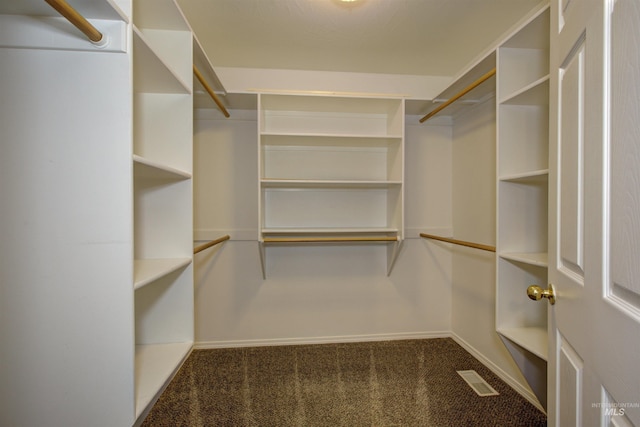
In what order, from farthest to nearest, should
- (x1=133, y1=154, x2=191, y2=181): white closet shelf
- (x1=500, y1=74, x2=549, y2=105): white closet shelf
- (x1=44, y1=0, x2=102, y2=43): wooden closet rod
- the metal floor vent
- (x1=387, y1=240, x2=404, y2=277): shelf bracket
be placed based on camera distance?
(x1=387, y1=240, x2=404, y2=277): shelf bracket
the metal floor vent
(x1=500, y1=74, x2=549, y2=105): white closet shelf
(x1=133, y1=154, x2=191, y2=181): white closet shelf
(x1=44, y1=0, x2=102, y2=43): wooden closet rod

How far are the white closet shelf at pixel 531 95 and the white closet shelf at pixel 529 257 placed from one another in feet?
2.51

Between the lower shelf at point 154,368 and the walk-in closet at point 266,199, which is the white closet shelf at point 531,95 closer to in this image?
the walk-in closet at point 266,199

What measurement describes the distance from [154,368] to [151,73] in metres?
1.13

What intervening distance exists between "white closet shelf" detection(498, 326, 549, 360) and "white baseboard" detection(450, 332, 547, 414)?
0.41 metres

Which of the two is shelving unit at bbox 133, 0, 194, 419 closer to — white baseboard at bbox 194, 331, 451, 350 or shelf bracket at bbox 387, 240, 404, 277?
white baseboard at bbox 194, 331, 451, 350

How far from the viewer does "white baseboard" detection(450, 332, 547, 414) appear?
1.64 metres

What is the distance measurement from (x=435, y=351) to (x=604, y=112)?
2.13m

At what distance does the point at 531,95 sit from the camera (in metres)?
1.35

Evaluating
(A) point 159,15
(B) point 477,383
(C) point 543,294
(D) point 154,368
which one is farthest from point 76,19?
(B) point 477,383

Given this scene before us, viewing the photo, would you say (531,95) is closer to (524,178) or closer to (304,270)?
(524,178)

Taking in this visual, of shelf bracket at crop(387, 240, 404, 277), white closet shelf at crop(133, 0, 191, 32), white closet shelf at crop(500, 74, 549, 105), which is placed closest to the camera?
white closet shelf at crop(133, 0, 191, 32)

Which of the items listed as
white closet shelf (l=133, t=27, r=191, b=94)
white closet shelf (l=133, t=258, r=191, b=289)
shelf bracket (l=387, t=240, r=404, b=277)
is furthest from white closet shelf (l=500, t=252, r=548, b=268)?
white closet shelf (l=133, t=27, r=191, b=94)

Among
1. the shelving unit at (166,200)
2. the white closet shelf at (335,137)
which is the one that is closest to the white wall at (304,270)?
the white closet shelf at (335,137)

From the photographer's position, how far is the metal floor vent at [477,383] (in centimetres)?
173
